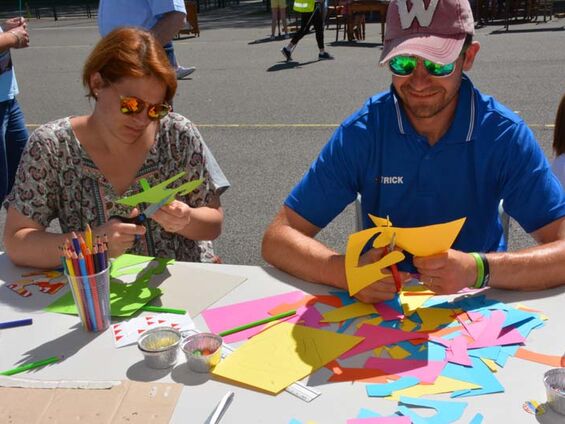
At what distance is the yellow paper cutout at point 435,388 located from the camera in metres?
1.46

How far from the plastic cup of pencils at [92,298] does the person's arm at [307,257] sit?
22.6 inches

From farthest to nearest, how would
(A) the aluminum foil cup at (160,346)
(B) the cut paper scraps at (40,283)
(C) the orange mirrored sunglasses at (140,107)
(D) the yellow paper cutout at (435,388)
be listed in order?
(C) the orange mirrored sunglasses at (140,107)
(B) the cut paper scraps at (40,283)
(A) the aluminum foil cup at (160,346)
(D) the yellow paper cutout at (435,388)

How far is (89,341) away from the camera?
1729mm

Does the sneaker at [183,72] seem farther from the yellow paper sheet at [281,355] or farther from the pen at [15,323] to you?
the yellow paper sheet at [281,355]

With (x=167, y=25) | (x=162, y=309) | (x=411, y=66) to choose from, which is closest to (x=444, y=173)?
(x=411, y=66)

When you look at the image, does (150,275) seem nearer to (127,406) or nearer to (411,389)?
(127,406)

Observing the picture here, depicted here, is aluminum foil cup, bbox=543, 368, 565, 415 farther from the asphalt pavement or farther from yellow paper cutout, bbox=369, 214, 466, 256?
the asphalt pavement

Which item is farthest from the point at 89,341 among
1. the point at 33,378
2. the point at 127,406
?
the point at 127,406

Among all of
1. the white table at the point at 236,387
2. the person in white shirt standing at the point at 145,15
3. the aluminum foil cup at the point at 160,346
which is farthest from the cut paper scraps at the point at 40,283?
the person in white shirt standing at the point at 145,15

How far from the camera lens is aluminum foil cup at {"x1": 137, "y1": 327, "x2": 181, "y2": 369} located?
5.16 ft

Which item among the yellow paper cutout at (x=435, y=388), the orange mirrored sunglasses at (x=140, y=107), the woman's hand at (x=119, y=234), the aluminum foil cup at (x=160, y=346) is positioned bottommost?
the yellow paper cutout at (x=435, y=388)

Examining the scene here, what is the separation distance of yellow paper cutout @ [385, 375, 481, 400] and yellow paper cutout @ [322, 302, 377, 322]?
35 cm

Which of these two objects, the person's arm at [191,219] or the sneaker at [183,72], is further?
the sneaker at [183,72]

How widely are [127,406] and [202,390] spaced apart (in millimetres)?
166
